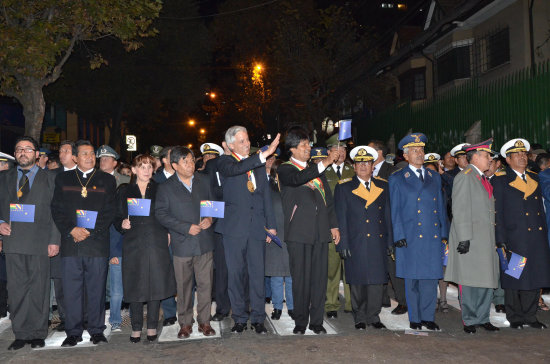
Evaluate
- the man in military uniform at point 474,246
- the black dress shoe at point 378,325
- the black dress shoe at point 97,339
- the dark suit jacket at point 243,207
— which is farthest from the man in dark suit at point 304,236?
the black dress shoe at point 97,339

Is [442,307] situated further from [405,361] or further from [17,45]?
[17,45]

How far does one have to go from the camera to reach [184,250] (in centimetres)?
711

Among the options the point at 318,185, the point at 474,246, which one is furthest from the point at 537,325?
the point at 318,185

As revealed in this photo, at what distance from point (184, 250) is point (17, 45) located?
10453 mm

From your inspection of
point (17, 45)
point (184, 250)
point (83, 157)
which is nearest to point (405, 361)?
point (184, 250)

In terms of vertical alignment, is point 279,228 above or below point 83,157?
below

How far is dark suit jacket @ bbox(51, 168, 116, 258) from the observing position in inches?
271

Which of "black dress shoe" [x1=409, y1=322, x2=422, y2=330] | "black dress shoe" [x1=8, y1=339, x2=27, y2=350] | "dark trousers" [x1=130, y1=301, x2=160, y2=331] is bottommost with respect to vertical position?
"black dress shoe" [x1=8, y1=339, x2=27, y2=350]

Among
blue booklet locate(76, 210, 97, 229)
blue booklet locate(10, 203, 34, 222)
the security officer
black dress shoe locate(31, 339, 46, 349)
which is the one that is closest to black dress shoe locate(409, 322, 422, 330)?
the security officer

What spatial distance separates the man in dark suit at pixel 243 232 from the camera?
23.6 feet

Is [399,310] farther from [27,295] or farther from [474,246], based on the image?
[27,295]

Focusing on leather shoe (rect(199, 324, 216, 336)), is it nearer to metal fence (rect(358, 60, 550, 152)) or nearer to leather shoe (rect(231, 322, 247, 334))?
leather shoe (rect(231, 322, 247, 334))

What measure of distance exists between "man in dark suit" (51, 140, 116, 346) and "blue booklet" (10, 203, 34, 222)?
10.8 inches

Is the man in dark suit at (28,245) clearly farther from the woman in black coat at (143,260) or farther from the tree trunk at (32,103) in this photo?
the tree trunk at (32,103)
